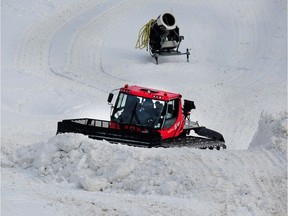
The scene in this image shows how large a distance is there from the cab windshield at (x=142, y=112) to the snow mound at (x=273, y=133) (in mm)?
2343

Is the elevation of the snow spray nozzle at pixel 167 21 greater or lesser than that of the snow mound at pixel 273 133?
greater

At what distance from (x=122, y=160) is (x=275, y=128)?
3429 millimetres

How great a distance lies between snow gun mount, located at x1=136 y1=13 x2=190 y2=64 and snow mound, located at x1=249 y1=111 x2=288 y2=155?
1192 cm

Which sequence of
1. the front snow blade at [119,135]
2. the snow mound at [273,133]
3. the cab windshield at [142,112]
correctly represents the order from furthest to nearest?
the cab windshield at [142,112]
the front snow blade at [119,135]
the snow mound at [273,133]

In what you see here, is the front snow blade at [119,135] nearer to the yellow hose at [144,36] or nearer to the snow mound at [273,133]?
the snow mound at [273,133]

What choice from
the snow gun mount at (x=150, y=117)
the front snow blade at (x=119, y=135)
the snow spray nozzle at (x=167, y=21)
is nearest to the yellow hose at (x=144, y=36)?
the snow spray nozzle at (x=167, y=21)

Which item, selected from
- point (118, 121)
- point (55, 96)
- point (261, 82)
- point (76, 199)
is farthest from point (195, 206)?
point (261, 82)

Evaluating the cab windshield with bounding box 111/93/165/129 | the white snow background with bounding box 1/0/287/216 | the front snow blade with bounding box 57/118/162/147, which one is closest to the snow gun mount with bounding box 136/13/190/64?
the white snow background with bounding box 1/0/287/216

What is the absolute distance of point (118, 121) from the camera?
16.2m

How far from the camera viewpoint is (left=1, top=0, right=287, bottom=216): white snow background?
1078cm

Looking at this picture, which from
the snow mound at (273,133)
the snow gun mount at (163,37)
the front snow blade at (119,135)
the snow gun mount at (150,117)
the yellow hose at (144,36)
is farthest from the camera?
the yellow hose at (144,36)

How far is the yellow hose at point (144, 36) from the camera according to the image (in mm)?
27094

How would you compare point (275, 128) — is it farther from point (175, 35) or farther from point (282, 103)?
point (175, 35)

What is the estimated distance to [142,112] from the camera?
16.1 metres
